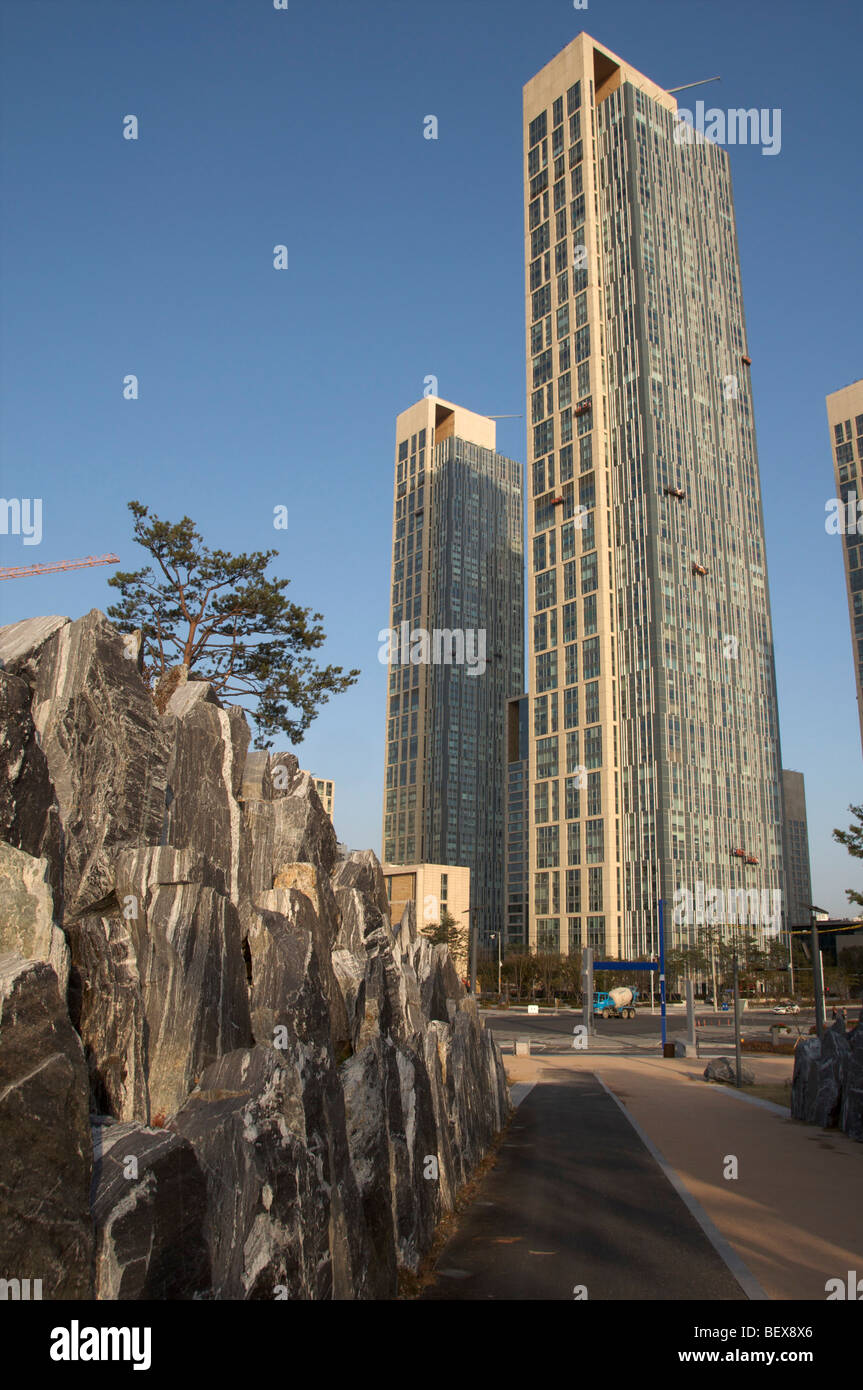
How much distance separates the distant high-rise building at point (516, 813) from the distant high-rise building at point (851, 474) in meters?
43.6

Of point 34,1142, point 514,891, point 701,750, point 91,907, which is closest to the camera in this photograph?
point 34,1142

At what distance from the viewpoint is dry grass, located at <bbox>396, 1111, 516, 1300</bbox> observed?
25.2ft

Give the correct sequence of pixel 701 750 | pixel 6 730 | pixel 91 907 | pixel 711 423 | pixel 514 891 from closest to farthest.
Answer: pixel 6 730 < pixel 91 907 < pixel 701 750 < pixel 711 423 < pixel 514 891

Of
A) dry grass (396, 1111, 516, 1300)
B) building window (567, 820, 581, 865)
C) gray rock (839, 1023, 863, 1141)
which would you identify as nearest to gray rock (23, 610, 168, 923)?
dry grass (396, 1111, 516, 1300)

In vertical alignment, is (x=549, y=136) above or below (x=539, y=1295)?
above

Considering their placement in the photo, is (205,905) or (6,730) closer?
(6,730)

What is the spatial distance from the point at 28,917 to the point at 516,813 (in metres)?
139

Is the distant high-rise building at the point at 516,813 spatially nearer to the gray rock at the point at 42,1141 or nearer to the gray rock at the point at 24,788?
the gray rock at the point at 24,788

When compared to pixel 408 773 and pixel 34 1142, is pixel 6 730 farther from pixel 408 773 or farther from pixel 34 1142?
pixel 408 773

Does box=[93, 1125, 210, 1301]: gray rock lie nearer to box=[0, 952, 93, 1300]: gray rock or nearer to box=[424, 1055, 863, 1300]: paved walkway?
box=[0, 952, 93, 1300]: gray rock

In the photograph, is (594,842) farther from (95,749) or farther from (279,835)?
(95,749)
